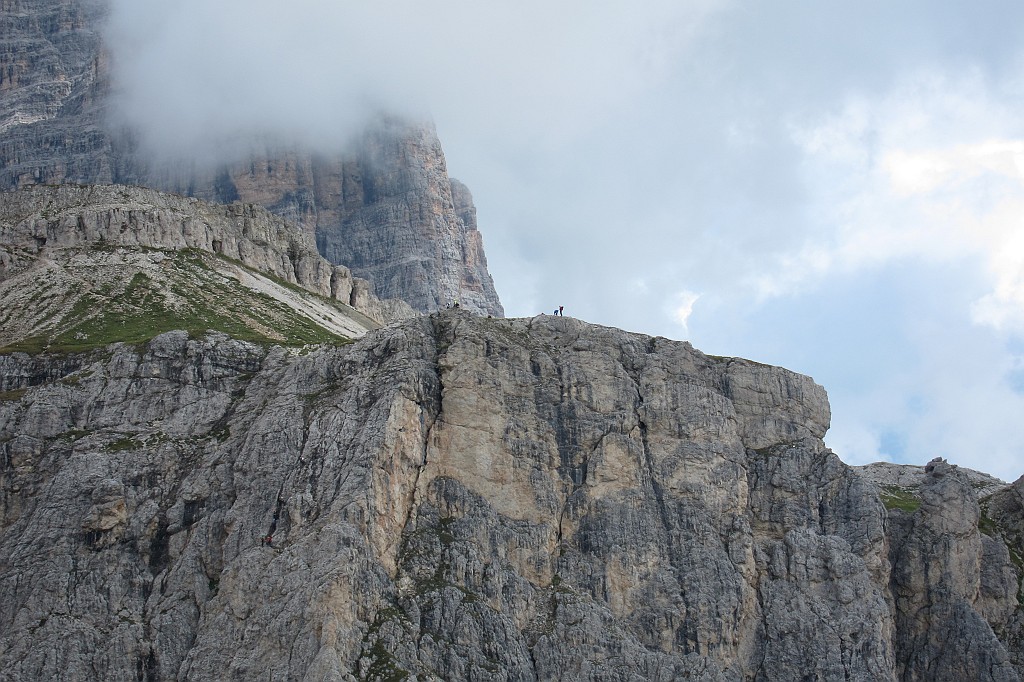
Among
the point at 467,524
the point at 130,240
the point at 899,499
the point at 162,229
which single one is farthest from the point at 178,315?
the point at 899,499

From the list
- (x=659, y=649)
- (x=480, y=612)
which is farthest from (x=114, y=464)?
(x=659, y=649)

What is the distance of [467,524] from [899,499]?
160ft

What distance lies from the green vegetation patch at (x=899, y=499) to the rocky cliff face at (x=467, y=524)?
6.40m

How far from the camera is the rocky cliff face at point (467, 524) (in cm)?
8950

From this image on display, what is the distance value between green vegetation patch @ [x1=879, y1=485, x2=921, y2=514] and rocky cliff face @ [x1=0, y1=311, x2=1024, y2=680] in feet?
21.0

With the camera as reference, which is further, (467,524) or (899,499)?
(899,499)

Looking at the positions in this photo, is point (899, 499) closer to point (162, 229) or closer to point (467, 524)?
point (467, 524)

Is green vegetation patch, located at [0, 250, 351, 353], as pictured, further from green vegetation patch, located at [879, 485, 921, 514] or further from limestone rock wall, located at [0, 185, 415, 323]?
green vegetation patch, located at [879, 485, 921, 514]

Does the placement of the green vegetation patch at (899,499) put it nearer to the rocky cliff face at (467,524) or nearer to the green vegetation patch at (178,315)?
the rocky cliff face at (467,524)

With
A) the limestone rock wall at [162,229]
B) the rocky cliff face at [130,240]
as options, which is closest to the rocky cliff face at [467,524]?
the rocky cliff face at [130,240]

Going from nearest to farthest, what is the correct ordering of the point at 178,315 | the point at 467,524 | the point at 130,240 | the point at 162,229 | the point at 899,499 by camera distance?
the point at 467,524 → the point at 899,499 → the point at 178,315 → the point at 130,240 → the point at 162,229

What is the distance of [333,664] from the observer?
269 feet

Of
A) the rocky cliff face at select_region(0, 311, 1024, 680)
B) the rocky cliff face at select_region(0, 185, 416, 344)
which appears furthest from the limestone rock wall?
the rocky cliff face at select_region(0, 311, 1024, 680)

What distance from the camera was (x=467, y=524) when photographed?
9619 centimetres
